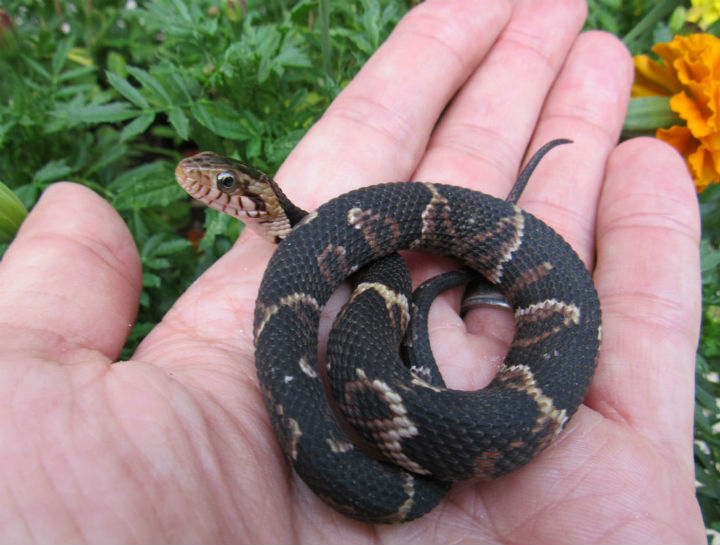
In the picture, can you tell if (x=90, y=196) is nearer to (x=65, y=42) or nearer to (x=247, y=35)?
(x=247, y=35)

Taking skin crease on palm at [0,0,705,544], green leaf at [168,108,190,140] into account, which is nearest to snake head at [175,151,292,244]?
green leaf at [168,108,190,140]

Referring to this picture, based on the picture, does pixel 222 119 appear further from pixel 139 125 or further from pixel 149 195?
pixel 149 195

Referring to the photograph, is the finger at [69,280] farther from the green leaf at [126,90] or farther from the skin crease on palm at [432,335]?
the green leaf at [126,90]

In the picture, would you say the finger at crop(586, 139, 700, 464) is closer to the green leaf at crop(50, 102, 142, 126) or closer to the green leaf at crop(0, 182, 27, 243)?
the green leaf at crop(50, 102, 142, 126)

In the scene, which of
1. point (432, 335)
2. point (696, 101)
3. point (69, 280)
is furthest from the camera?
point (696, 101)

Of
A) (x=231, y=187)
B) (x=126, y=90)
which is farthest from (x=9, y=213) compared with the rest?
(x=231, y=187)

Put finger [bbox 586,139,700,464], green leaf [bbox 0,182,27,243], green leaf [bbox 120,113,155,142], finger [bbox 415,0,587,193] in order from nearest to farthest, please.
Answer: finger [bbox 586,139,700,464] → green leaf [bbox 0,182,27,243] → green leaf [bbox 120,113,155,142] → finger [bbox 415,0,587,193]
